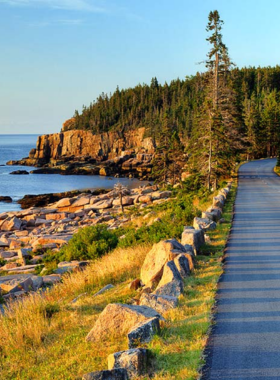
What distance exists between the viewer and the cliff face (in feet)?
439

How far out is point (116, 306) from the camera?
738 cm

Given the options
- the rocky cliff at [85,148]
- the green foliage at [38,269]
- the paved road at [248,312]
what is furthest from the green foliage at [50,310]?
the rocky cliff at [85,148]

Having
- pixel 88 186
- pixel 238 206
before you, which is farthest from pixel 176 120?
pixel 238 206

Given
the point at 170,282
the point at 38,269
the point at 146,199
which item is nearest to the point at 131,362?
the point at 170,282

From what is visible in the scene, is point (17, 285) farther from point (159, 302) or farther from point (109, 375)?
point (109, 375)

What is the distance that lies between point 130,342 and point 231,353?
1578mm

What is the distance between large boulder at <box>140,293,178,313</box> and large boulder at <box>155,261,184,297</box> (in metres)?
0.46

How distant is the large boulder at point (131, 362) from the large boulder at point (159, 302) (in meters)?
2.26

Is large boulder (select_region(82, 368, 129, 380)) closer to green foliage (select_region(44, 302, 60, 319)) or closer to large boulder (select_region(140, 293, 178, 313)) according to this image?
large boulder (select_region(140, 293, 178, 313))

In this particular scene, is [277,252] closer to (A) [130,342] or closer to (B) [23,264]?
(A) [130,342]

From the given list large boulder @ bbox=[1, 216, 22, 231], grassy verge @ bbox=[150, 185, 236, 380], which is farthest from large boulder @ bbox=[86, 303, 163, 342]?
large boulder @ bbox=[1, 216, 22, 231]

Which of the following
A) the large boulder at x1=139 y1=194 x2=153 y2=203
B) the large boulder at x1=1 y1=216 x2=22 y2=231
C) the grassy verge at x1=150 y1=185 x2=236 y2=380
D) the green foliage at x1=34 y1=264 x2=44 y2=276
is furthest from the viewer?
the large boulder at x1=139 y1=194 x2=153 y2=203

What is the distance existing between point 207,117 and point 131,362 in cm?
2946

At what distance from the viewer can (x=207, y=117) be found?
1314 inches
